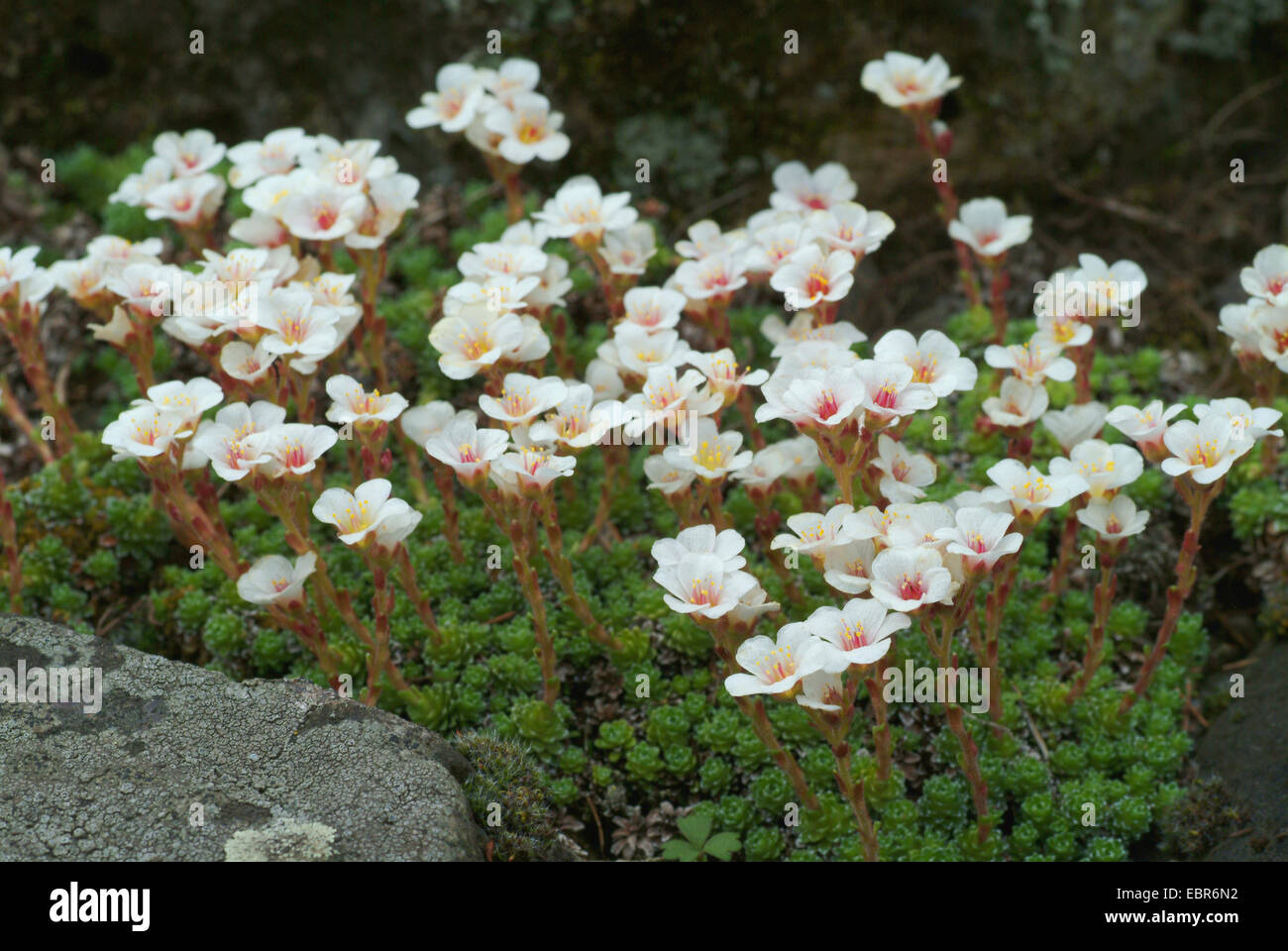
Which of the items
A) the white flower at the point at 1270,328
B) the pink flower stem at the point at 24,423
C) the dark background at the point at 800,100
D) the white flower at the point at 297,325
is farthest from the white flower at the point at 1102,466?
the pink flower stem at the point at 24,423

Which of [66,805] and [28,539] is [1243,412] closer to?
[66,805]

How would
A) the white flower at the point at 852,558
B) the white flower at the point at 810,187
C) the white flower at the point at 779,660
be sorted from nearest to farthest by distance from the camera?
1. the white flower at the point at 779,660
2. the white flower at the point at 852,558
3. the white flower at the point at 810,187

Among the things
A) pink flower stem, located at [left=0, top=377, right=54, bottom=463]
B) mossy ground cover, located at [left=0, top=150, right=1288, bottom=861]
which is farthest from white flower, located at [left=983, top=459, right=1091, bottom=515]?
pink flower stem, located at [left=0, top=377, right=54, bottom=463]

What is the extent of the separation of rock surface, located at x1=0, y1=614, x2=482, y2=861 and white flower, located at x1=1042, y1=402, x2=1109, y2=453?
2.19 metres

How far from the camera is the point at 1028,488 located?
3512 mm

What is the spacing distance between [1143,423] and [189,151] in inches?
143

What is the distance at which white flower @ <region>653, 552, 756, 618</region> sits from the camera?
10.9ft

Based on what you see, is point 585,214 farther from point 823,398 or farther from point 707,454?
point 823,398

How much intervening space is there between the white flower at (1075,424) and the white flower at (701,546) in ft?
4.10

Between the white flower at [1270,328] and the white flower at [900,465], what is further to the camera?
the white flower at [1270,328]

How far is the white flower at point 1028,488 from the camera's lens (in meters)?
3.49

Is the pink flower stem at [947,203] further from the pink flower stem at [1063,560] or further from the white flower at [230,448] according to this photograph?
the white flower at [230,448]

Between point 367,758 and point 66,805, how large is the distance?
75cm

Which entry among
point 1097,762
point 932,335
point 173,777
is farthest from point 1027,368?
point 173,777
